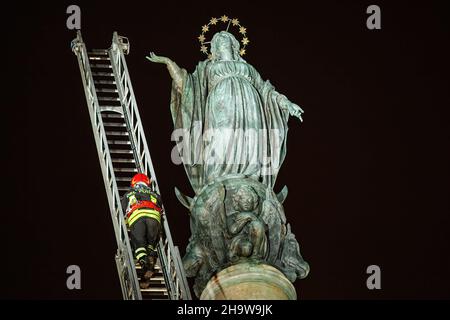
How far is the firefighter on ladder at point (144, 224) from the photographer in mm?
15211

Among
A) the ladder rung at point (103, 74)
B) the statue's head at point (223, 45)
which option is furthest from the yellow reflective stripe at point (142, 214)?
the ladder rung at point (103, 74)

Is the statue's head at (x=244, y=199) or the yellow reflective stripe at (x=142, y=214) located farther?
the statue's head at (x=244, y=199)

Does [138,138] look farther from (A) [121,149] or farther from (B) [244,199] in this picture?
(B) [244,199]

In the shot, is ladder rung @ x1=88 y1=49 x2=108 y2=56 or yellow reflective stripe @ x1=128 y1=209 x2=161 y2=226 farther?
ladder rung @ x1=88 y1=49 x2=108 y2=56

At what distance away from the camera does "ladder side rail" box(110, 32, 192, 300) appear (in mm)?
15398

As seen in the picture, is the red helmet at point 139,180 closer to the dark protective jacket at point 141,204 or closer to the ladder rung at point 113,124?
the dark protective jacket at point 141,204

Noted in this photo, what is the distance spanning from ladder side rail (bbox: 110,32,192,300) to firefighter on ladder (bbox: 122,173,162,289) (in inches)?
13.5

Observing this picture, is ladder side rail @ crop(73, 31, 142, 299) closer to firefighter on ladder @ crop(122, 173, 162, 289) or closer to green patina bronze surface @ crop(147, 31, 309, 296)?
firefighter on ladder @ crop(122, 173, 162, 289)

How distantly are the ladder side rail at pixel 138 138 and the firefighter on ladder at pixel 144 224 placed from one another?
0.34 meters

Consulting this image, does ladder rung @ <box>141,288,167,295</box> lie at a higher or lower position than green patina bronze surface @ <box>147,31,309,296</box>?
lower

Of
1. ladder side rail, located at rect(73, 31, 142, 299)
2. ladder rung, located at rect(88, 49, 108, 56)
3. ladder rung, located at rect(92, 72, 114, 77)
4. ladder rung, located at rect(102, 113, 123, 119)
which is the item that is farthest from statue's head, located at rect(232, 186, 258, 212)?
ladder rung, located at rect(88, 49, 108, 56)

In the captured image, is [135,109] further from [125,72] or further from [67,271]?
[67,271]

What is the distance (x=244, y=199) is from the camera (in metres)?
16.0

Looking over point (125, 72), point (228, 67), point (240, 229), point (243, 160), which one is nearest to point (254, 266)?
point (240, 229)
